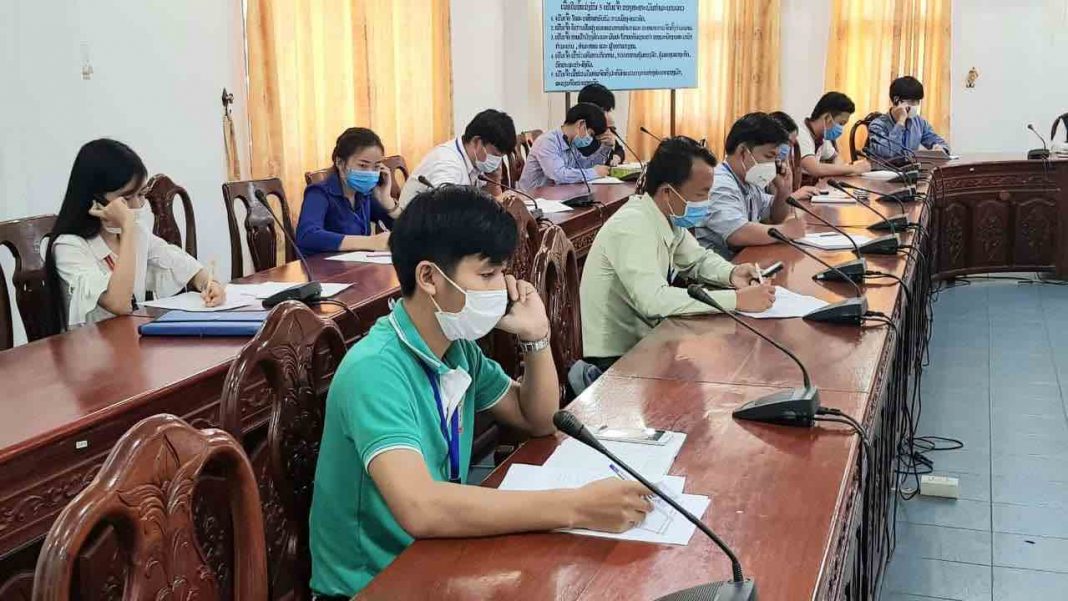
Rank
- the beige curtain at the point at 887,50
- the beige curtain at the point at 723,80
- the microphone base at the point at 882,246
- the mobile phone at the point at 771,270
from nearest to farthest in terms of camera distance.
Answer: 1. the mobile phone at the point at 771,270
2. the microphone base at the point at 882,246
3. the beige curtain at the point at 887,50
4. the beige curtain at the point at 723,80

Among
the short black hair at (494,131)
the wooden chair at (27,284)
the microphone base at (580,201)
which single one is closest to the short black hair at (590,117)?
the microphone base at (580,201)

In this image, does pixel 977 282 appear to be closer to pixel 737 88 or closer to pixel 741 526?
pixel 737 88

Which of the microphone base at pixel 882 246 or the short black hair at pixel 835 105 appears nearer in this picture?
the microphone base at pixel 882 246

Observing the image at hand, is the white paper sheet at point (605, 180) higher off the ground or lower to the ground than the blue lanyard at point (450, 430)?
higher

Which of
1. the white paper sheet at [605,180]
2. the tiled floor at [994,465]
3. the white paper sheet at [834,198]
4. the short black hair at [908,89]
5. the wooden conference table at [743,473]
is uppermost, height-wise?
the short black hair at [908,89]

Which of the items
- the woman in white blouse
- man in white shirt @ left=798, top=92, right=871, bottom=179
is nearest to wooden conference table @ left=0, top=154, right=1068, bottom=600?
the woman in white blouse

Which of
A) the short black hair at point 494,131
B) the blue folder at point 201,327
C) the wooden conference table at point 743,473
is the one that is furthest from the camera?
the short black hair at point 494,131

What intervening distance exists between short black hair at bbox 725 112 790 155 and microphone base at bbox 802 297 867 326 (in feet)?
3.82

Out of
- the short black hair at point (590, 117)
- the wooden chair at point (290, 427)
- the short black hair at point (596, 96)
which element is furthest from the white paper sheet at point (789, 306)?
the short black hair at point (596, 96)

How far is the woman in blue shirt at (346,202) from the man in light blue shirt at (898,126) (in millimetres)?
3522

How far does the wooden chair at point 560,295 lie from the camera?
2.20 m

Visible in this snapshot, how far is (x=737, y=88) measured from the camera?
301 inches

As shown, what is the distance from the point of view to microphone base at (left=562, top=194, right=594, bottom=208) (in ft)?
14.2

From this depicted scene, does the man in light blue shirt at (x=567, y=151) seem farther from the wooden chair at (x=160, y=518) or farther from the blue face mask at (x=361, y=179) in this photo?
the wooden chair at (x=160, y=518)
